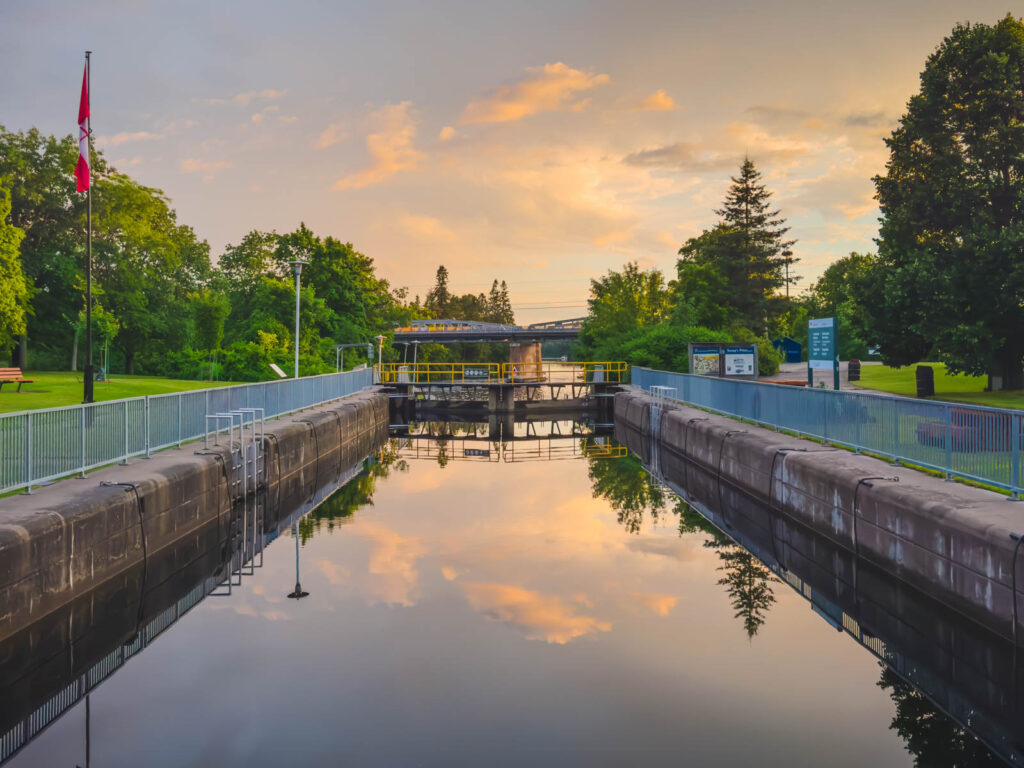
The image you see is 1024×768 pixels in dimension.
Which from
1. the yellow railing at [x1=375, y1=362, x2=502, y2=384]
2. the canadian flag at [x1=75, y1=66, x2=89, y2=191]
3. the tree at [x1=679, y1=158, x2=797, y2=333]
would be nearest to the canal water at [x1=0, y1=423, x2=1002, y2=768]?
the canadian flag at [x1=75, y1=66, x2=89, y2=191]

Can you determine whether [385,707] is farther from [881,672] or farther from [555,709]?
[881,672]

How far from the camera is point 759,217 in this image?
80500 mm

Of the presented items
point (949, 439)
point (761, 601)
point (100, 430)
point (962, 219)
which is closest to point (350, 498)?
point (100, 430)

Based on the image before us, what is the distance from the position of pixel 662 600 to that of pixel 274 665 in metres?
5.22

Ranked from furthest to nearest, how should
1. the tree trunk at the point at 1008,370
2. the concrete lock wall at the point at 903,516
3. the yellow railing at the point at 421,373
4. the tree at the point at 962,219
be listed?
the yellow railing at the point at 421,373
the tree trunk at the point at 1008,370
the tree at the point at 962,219
the concrete lock wall at the point at 903,516

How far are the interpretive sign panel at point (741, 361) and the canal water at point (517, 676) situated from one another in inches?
791

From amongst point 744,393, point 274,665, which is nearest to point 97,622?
point 274,665

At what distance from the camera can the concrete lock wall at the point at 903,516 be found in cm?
909

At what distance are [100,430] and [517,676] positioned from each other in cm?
859

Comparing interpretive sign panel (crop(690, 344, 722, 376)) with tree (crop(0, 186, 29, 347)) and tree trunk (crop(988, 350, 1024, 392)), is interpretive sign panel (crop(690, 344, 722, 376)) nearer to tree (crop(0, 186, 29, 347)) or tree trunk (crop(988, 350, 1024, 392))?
tree trunk (crop(988, 350, 1024, 392))

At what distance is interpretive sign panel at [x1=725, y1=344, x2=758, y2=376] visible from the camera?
1336 inches

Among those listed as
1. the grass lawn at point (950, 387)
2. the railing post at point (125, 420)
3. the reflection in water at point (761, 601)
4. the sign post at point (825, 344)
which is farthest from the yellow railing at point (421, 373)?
the railing post at point (125, 420)

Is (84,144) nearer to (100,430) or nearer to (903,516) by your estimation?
(100,430)

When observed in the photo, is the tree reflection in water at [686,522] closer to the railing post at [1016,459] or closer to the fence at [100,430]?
the railing post at [1016,459]
